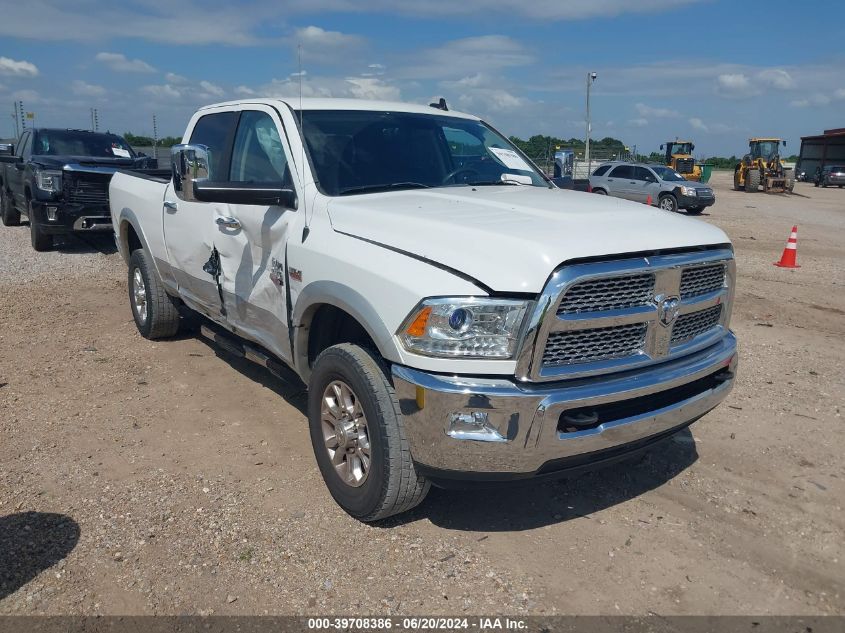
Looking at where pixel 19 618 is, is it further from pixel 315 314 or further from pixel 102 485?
pixel 315 314

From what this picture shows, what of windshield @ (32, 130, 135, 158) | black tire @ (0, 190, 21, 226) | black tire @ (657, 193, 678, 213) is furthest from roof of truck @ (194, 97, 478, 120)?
black tire @ (657, 193, 678, 213)

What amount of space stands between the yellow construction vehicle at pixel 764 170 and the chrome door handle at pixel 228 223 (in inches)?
1428

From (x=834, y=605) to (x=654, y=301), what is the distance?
1.47m

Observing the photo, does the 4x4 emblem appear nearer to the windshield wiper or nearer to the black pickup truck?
the windshield wiper

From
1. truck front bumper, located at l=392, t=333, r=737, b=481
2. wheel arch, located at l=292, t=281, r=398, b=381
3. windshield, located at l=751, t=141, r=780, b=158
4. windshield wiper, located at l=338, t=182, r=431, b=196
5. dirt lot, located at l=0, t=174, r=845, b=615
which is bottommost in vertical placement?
dirt lot, located at l=0, t=174, r=845, b=615

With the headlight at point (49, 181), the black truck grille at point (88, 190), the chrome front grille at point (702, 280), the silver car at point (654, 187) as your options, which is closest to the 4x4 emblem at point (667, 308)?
the chrome front grille at point (702, 280)

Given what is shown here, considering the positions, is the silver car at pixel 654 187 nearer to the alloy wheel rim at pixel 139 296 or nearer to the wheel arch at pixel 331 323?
the alloy wheel rim at pixel 139 296

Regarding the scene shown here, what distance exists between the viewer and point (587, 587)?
297 centimetres

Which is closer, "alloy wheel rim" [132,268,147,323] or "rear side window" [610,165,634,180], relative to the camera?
"alloy wheel rim" [132,268,147,323]

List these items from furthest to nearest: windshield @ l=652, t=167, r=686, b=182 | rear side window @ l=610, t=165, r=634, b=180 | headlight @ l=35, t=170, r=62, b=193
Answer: rear side window @ l=610, t=165, r=634, b=180 < windshield @ l=652, t=167, r=686, b=182 < headlight @ l=35, t=170, r=62, b=193

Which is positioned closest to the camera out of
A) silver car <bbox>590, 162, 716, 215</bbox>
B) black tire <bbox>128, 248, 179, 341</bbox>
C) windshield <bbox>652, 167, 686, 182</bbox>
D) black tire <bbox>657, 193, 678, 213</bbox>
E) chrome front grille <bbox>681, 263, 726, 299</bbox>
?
chrome front grille <bbox>681, 263, 726, 299</bbox>

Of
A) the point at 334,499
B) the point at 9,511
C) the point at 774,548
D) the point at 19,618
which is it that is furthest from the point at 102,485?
the point at 774,548

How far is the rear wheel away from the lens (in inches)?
1398

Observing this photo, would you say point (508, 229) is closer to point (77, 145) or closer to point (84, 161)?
point (84, 161)
